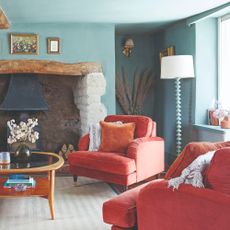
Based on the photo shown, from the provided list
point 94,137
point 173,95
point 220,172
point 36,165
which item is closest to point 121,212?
point 220,172

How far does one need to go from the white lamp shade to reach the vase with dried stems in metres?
1.65

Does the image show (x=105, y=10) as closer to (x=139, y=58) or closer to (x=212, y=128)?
(x=212, y=128)

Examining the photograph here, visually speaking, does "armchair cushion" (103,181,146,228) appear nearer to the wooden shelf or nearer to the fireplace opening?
the wooden shelf

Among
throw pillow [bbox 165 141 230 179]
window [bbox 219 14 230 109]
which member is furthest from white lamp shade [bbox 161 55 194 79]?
throw pillow [bbox 165 141 230 179]

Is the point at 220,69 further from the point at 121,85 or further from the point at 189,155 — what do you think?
the point at 189,155

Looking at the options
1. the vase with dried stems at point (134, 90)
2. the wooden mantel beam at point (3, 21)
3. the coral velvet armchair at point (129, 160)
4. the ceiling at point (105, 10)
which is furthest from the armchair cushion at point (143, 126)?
the wooden mantel beam at point (3, 21)

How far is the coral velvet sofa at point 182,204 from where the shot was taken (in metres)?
2.08

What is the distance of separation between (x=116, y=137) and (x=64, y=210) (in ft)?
4.05

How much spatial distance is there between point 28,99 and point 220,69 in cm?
286

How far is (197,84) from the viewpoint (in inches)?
215

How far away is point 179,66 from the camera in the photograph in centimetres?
512

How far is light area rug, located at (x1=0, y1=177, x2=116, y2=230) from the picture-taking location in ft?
11.0

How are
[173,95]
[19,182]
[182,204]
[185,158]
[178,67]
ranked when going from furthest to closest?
[173,95], [178,67], [19,182], [185,158], [182,204]

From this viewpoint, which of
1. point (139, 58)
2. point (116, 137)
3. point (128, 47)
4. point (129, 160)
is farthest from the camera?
point (139, 58)
